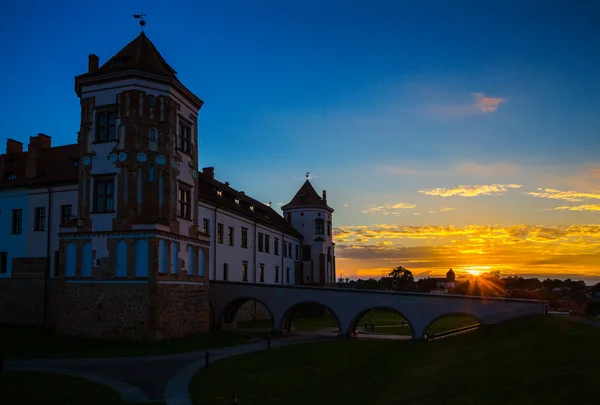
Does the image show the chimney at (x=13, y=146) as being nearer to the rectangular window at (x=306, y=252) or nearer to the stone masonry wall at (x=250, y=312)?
the stone masonry wall at (x=250, y=312)

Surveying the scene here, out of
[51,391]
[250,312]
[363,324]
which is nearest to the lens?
[51,391]

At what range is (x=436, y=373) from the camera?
848 inches

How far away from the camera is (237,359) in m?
26.6

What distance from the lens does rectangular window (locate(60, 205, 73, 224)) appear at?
39575 millimetres

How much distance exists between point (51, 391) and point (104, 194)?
16.2 meters

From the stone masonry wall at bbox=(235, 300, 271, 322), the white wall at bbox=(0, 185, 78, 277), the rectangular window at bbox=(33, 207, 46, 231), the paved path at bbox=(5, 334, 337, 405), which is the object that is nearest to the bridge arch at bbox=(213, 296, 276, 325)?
the stone masonry wall at bbox=(235, 300, 271, 322)

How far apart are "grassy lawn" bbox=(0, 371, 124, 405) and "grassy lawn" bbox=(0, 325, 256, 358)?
233 inches

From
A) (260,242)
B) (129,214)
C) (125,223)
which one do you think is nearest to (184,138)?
(129,214)

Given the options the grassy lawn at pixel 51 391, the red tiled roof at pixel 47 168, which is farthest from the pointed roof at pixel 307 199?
the grassy lawn at pixel 51 391

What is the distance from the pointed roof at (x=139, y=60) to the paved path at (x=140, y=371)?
57.1ft

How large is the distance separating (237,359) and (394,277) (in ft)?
410

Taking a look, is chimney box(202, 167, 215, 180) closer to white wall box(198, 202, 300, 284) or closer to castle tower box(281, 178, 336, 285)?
white wall box(198, 202, 300, 284)

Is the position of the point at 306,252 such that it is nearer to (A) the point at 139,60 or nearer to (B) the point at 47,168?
(B) the point at 47,168

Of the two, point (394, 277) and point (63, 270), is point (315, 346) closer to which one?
point (63, 270)
